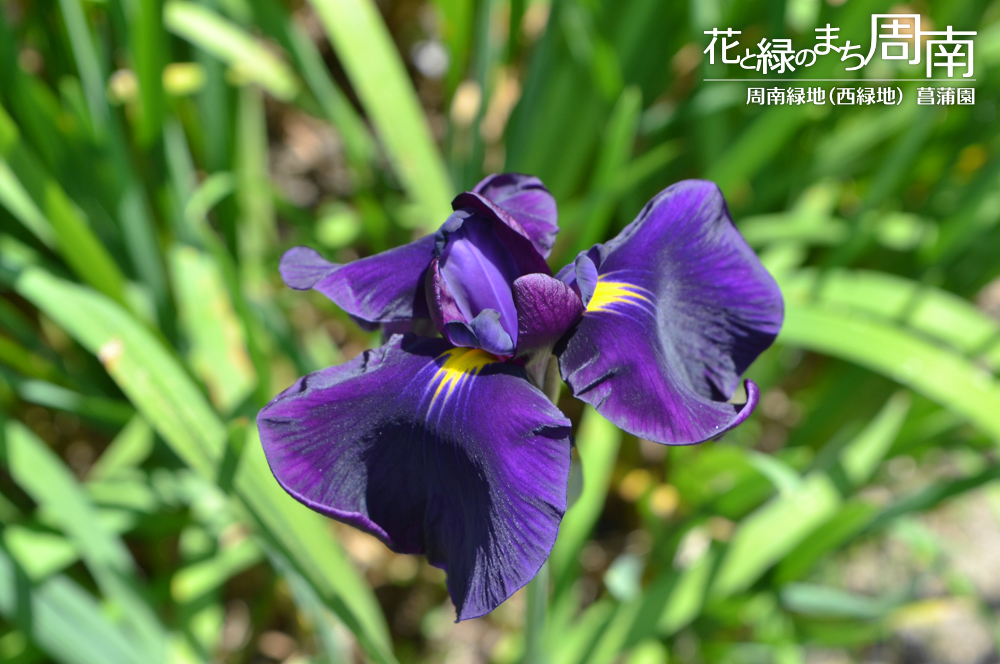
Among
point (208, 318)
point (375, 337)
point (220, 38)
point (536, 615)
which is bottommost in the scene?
point (536, 615)

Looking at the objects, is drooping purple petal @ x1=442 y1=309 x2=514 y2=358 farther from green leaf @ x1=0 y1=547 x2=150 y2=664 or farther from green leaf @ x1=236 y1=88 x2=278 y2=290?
green leaf @ x1=236 y1=88 x2=278 y2=290

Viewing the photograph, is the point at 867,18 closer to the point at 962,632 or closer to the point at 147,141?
the point at 147,141

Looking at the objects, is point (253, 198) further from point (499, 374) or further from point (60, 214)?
point (499, 374)

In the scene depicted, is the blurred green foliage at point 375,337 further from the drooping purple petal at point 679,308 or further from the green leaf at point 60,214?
the drooping purple petal at point 679,308

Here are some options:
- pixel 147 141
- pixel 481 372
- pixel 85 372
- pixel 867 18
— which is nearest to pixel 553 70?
pixel 867 18

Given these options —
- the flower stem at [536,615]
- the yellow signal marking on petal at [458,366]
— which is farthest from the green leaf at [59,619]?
the yellow signal marking on petal at [458,366]

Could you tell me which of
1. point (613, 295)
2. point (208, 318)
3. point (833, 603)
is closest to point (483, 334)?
point (613, 295)

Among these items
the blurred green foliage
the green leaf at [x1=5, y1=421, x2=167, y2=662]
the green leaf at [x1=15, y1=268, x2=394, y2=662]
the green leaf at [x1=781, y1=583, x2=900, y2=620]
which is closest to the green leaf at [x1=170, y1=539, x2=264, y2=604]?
the blurred green foliage
